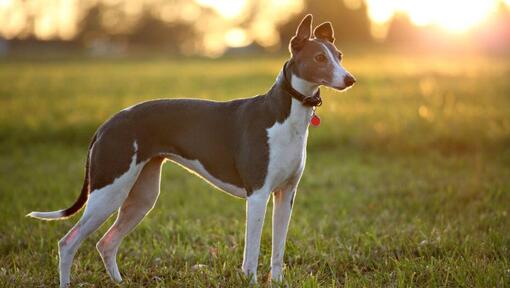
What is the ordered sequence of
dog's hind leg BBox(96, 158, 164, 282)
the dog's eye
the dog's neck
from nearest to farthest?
the dog's eye < the dog's neck < dog's hind leg BBox(96, 158, 164, 282)

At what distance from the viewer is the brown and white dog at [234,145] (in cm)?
501

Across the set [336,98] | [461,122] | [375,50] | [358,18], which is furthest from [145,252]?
[358,18]

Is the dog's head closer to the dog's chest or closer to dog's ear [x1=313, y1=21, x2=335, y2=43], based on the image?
dog's ear [x1=313, y1=21, x2=335, y2=43]

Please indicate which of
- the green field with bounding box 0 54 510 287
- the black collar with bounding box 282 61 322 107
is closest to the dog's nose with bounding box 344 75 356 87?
the black collar with bounding box 282 61 322 107

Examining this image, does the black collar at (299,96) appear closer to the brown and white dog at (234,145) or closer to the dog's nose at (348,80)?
the brown and white dog at (234,145)

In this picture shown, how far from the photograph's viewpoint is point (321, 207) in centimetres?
855

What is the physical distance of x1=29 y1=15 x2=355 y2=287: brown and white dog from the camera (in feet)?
16.4

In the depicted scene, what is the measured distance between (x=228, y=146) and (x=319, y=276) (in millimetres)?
1478

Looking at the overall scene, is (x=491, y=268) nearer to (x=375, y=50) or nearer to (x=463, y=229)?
(x=463, y=229)

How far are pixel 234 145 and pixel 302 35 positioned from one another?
1061mm

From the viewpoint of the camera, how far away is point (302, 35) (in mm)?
5055

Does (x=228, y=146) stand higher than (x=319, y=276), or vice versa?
(x=228, y=146)

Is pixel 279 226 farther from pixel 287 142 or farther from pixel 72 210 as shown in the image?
pixel 72 210

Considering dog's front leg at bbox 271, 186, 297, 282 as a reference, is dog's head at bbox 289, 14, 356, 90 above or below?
above
